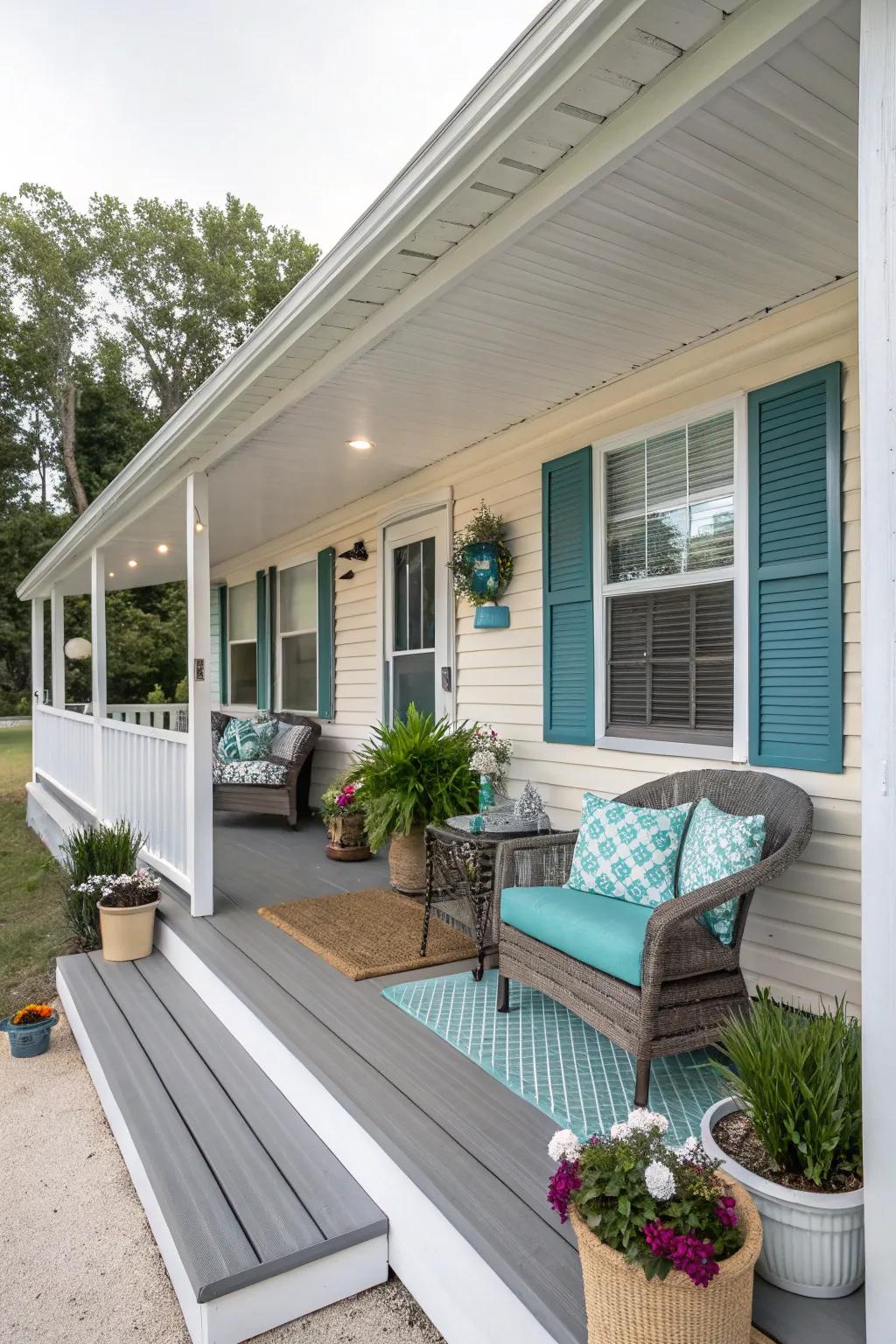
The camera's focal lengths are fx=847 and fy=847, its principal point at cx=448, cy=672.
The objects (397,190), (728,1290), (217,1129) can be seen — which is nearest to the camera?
(728,1290)

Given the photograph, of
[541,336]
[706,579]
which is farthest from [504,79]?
[706,579]

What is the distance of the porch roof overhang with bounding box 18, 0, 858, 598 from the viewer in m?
1.65

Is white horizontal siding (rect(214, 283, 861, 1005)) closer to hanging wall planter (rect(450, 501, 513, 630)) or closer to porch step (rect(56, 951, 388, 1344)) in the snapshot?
hanging wall planter (rect(450, 501, 513, 630))

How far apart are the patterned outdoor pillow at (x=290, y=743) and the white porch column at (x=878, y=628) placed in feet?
18.2

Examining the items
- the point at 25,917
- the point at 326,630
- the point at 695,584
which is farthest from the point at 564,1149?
the point at 326,630

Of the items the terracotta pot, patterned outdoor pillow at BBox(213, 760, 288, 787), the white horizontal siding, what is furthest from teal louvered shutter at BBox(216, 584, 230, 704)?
the terracotta pot

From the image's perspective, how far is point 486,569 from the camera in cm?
454

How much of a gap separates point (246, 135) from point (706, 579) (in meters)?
22.0

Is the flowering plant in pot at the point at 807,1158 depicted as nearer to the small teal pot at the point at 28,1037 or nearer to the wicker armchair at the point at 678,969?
the wicker armchair at the point at 678,969

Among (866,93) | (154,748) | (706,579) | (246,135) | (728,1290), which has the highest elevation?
(246,135)

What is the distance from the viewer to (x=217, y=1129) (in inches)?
102

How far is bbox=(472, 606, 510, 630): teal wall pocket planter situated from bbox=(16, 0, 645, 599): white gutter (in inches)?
66.9

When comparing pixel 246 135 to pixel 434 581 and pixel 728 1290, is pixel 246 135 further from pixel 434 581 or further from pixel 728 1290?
pixel 728 1290

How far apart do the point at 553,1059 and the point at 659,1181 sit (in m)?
1.30
